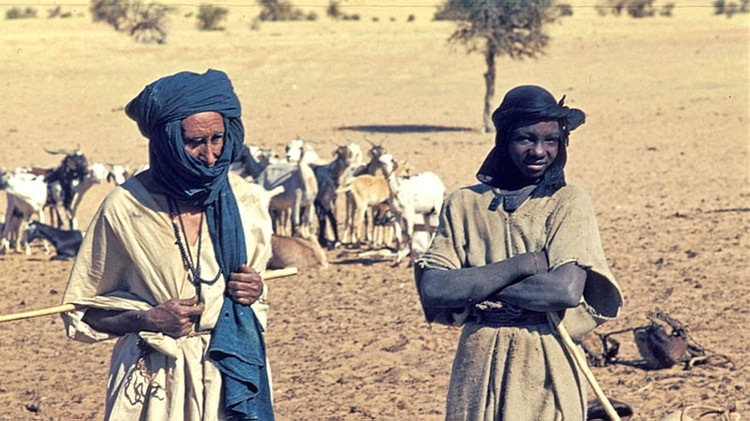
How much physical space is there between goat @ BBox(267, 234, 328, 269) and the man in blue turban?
7.76m

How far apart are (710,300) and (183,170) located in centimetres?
651

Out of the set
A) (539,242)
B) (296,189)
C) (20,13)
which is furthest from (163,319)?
(20,13)

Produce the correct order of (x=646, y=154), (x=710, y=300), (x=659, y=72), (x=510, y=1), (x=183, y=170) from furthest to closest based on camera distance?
1. (x=659, y=72)
2. (x=510, y=1)
3. (x=646, y=154)
4. (x=710, y=300)
5. (x=183, y=170)

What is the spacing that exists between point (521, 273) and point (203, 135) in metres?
0.98

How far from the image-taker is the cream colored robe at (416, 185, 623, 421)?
400 centimetres

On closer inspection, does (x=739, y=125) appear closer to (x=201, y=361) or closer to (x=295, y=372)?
(x=295, y=372)

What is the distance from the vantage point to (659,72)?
3400 cm

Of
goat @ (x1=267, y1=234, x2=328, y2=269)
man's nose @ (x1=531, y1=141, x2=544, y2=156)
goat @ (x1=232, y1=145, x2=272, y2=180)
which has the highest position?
man's nose @ (x1=531, y1=141, x2=544, y2=156)

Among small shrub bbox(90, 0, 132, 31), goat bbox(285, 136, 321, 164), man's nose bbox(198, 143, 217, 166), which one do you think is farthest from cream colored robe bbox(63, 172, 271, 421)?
small shrub bbox(90, 0, 132, 31)

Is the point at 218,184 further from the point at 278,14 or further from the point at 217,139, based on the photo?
the point at 278,14

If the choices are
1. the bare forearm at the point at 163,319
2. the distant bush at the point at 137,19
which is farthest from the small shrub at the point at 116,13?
the bare forearm at the point at 163,319

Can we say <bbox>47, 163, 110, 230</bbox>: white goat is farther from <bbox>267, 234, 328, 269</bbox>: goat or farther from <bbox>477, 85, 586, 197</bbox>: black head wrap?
<bbox>477, 85, 586, 197</bbox>: black head wrap

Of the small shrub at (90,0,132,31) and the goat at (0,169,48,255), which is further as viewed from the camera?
the small shrub at (90,0,132,31)

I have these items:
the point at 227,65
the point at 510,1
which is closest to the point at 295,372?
the point at 510,1
